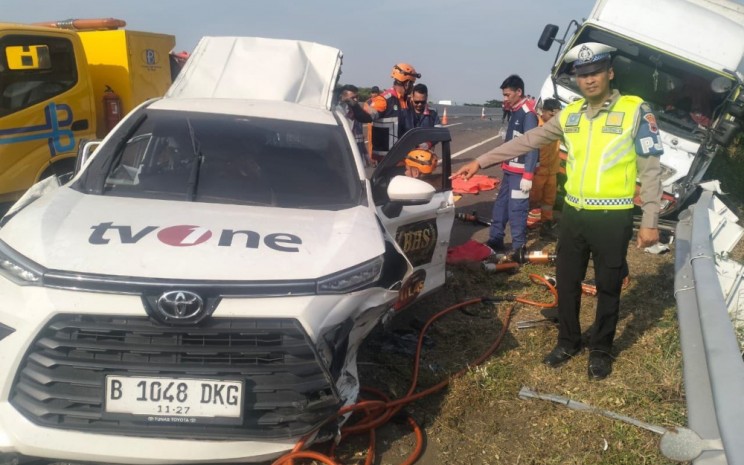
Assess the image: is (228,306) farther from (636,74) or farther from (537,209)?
(636,74)

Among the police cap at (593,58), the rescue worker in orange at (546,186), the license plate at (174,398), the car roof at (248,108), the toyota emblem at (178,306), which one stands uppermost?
the police cap at (593,58)

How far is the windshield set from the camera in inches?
149

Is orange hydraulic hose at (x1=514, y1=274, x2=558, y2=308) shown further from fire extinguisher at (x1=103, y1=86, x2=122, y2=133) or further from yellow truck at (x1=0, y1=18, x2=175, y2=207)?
fire extinguisher at (x1=103, y1=86, x2=122, y2=133)

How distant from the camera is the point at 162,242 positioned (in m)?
3.00

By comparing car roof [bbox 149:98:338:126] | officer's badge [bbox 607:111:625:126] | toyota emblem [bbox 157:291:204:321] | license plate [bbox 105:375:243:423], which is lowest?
license plate [bbox 105:375:243:423]

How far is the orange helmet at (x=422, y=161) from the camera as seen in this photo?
6898 millimetres

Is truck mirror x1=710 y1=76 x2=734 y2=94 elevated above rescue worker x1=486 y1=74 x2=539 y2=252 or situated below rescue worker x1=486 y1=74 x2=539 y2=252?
above

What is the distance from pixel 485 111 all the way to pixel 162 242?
145 ft

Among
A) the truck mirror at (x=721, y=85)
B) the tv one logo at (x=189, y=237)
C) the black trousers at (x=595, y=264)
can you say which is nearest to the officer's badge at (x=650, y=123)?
the black trousers at (x=595, y=264)

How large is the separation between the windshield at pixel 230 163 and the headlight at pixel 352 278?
729 mm

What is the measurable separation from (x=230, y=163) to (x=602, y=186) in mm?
2228

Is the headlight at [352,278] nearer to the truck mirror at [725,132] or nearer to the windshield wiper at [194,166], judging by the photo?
the windshield wiper at [194,166]

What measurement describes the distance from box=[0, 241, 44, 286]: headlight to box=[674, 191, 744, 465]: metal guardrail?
2.50 m

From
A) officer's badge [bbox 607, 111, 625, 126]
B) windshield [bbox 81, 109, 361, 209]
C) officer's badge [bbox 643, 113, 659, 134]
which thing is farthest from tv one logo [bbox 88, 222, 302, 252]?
officer's badge [bbox 643, 113, 659, 134]
